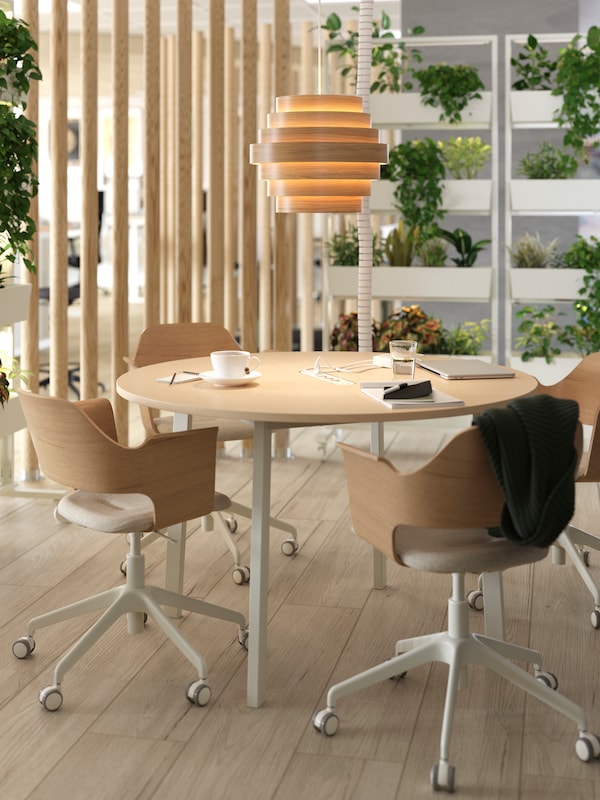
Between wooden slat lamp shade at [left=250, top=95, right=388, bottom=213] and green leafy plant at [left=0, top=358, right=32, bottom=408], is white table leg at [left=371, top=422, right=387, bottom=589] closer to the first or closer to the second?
wooden slat lamp shade at [left=250, top=95, right=388, bottom=213]

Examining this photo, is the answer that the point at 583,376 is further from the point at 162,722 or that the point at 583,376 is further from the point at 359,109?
the point at 162,722

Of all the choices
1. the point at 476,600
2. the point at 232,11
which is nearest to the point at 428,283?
the point at 476,600

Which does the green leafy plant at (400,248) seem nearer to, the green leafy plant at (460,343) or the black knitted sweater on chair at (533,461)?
the green leafy plant at (460,343)

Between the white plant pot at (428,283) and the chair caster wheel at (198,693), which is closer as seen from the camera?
the chair caster wheel at (198,693)

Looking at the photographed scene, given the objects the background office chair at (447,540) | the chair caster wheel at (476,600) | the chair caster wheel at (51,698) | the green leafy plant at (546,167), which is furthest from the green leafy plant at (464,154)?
the chair caster wheel at (51,698)

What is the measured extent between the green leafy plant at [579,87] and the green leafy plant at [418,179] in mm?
698

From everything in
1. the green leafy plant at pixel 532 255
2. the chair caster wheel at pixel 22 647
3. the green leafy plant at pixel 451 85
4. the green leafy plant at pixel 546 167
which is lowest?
the chair caster wheel at pixel 22 647

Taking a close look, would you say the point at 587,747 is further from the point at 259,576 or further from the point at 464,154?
the point at 464,154

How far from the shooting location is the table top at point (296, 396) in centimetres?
290

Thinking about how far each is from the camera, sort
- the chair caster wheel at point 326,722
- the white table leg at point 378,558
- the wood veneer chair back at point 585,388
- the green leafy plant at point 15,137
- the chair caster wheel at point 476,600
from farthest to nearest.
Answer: the green leafy plant at point 15,137
the wood veneer chair back at point 585,388
the white table leg at point 378,558
the chair caster wheel at point 476,600
the chair caster wheel at point 326,722

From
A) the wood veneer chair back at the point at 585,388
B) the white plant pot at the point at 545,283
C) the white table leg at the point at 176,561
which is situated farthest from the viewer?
the white plant pot at the point at 545,283

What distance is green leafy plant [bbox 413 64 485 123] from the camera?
584cm

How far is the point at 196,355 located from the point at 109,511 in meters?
1.57

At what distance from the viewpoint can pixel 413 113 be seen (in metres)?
5.99
